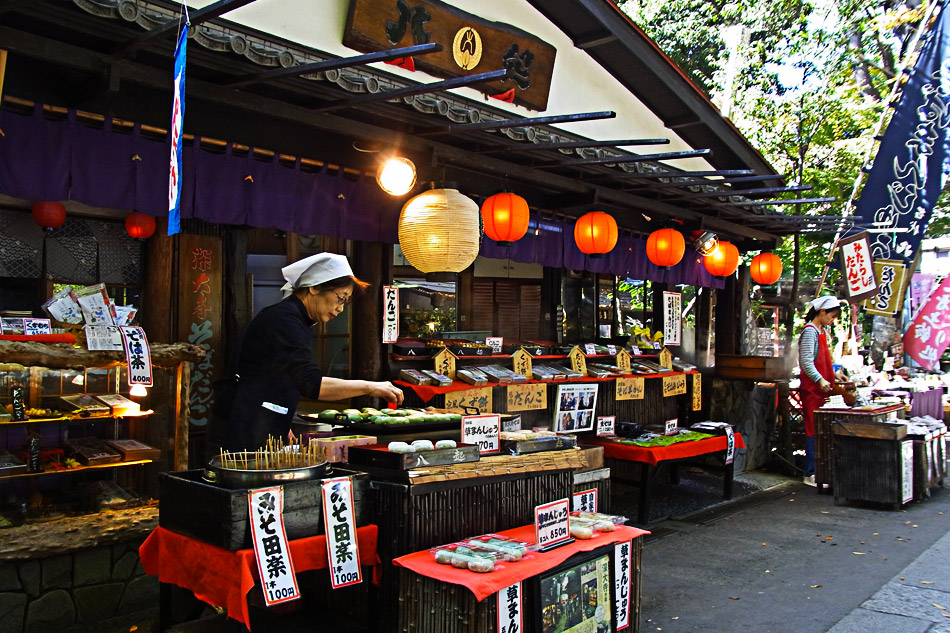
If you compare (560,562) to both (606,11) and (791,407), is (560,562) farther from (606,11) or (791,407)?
(791,407)

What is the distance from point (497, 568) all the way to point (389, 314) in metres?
4.81

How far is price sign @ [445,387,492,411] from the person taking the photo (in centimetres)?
916

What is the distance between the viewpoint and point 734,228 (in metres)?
14.8

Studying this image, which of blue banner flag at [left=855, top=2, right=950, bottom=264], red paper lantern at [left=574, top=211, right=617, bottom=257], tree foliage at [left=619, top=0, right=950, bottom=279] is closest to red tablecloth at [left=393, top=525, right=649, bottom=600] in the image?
red paper lantern at [left=574, top=211, right=617, bottom=257]

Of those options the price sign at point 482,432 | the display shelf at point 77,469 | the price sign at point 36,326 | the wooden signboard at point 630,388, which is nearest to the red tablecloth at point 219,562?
the price sign at point 482,432

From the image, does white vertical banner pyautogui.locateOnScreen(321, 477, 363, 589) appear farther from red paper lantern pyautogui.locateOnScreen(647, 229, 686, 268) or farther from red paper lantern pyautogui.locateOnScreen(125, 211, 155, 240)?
red paper lantern pyautogui.locateOnScreen(647, 229, 686, 268)

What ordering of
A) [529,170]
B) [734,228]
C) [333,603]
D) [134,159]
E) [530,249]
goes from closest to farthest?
[333,603], [134,159], [529,170], [530,249], [734,228]

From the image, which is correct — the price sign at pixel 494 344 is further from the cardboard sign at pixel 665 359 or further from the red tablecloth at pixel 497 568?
the red tablecloth at pixel 497 568

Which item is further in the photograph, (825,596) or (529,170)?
(529,170)

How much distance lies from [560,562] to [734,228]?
11.4 m

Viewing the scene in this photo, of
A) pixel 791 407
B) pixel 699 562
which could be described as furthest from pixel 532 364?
pixel 791 407

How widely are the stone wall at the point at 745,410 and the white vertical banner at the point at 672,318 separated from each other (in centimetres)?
121

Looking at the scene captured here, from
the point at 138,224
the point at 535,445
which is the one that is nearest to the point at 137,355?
the point at 138,224

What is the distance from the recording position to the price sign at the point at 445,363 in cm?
930
